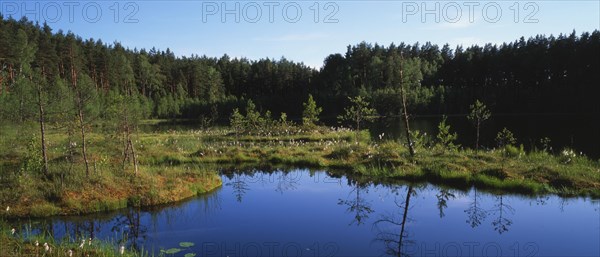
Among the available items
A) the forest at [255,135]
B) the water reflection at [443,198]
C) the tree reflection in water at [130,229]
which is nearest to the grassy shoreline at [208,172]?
the forest at [255,135]

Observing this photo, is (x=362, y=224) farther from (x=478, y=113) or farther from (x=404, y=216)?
(x=478, y=113)

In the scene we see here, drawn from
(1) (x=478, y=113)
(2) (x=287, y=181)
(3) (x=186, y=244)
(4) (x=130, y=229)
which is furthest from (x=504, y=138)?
(4) (x=130, y=229)

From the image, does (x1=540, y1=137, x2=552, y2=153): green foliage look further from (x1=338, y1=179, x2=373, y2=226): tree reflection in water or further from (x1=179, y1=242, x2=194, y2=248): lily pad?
(x1=179, y1=242, x2=194, y2=248): lily pad

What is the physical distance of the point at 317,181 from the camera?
24141mm

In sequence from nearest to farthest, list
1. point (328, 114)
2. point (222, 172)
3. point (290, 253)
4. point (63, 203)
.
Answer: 1. point (290, 253)
2. point (63, 203)
3. point (222, 172)
4. point (328, 114)

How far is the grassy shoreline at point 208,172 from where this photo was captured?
17.1 metres

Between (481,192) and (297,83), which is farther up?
(297,83)

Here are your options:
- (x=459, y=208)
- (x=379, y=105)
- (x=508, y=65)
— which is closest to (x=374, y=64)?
(x=379, y=105)

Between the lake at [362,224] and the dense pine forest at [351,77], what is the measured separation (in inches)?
2089

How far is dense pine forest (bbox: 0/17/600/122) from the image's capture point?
83.8 m

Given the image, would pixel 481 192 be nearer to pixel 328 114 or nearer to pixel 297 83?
pixel 328 114

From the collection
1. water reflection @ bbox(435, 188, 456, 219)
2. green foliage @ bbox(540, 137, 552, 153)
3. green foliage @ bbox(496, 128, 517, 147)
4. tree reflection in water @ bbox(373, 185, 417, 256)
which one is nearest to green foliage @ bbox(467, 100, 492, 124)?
green foliage @ bbox(496, 128, 517, 147)

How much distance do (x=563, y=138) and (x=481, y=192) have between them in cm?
2774

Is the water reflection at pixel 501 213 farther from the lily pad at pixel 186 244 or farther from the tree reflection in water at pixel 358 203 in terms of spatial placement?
the lily pad at pixel 186 244
